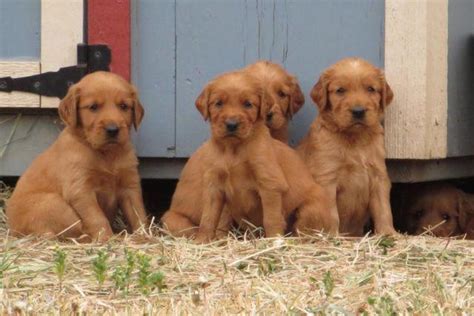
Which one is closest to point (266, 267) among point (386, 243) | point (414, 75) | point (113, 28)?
point (386, 243)

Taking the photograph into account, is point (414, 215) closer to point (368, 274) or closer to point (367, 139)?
point (367, 139)

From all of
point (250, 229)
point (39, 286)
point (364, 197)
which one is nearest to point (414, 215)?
point (364, 197)

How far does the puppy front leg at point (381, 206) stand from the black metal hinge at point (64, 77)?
1.75m

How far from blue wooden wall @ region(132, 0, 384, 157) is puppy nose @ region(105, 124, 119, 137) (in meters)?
0.72

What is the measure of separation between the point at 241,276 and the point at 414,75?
2170 mm

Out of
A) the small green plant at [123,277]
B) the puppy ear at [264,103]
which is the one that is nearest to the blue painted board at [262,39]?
the puppy ear at [264,103]

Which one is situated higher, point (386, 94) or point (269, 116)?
point (386, 94)

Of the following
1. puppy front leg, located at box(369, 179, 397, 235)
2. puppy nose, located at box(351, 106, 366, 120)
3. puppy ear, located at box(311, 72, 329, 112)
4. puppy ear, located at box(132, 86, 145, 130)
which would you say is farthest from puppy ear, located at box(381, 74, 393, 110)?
puppy ear, located at box(132, 86, 145, 130)

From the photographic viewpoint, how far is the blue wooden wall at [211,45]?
7086 millimetres

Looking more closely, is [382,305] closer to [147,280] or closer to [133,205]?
[147,280]

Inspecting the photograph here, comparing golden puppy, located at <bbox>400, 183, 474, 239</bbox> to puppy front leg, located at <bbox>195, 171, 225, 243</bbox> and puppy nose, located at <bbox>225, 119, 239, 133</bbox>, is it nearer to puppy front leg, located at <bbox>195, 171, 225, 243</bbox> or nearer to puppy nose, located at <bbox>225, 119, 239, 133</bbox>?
puppy front leg, located at <bbox>195, 171, 225, 243</bbox>

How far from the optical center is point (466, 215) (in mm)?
7938

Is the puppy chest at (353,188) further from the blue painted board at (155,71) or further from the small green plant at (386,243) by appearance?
the blue painted board at (155,71)

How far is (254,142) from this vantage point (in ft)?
21.2
